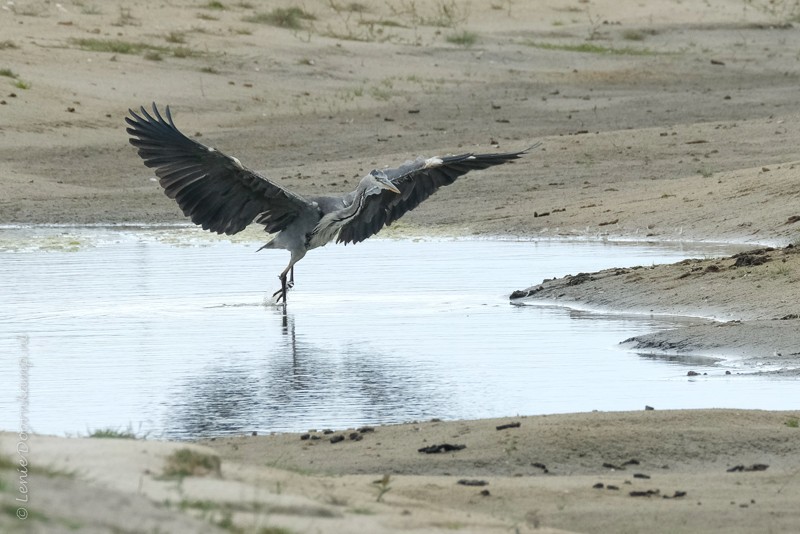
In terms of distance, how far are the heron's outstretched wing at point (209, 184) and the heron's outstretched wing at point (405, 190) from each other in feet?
1.26

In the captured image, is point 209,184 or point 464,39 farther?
point 464,39

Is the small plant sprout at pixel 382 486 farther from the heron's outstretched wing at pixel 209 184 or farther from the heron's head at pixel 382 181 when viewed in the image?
the heron's head at pixel 382 181

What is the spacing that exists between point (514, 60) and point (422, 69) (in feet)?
8.00

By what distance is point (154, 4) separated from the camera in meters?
27.2

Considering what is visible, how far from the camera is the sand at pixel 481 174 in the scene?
15.4 feet

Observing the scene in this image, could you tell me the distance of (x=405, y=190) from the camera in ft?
36.3

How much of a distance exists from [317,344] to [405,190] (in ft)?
7.20

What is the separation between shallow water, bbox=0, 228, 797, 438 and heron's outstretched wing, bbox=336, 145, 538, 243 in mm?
430

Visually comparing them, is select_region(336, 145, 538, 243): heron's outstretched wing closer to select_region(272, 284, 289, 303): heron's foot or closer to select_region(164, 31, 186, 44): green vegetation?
select_region(272, 284, 289, 303): heron's foot

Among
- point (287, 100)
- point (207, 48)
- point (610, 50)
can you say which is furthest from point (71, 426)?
point (610, 50)

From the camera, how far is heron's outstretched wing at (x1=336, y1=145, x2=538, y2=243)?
10.9 meters

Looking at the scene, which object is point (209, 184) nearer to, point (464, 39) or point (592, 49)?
point (464, 39)

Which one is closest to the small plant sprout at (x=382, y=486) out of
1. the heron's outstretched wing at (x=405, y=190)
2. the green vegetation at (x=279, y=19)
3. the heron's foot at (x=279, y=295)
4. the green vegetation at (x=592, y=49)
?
the heron's foot at (x=279, y=295)

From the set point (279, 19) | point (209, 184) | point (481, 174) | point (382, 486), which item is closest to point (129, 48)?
point (279, 19)
